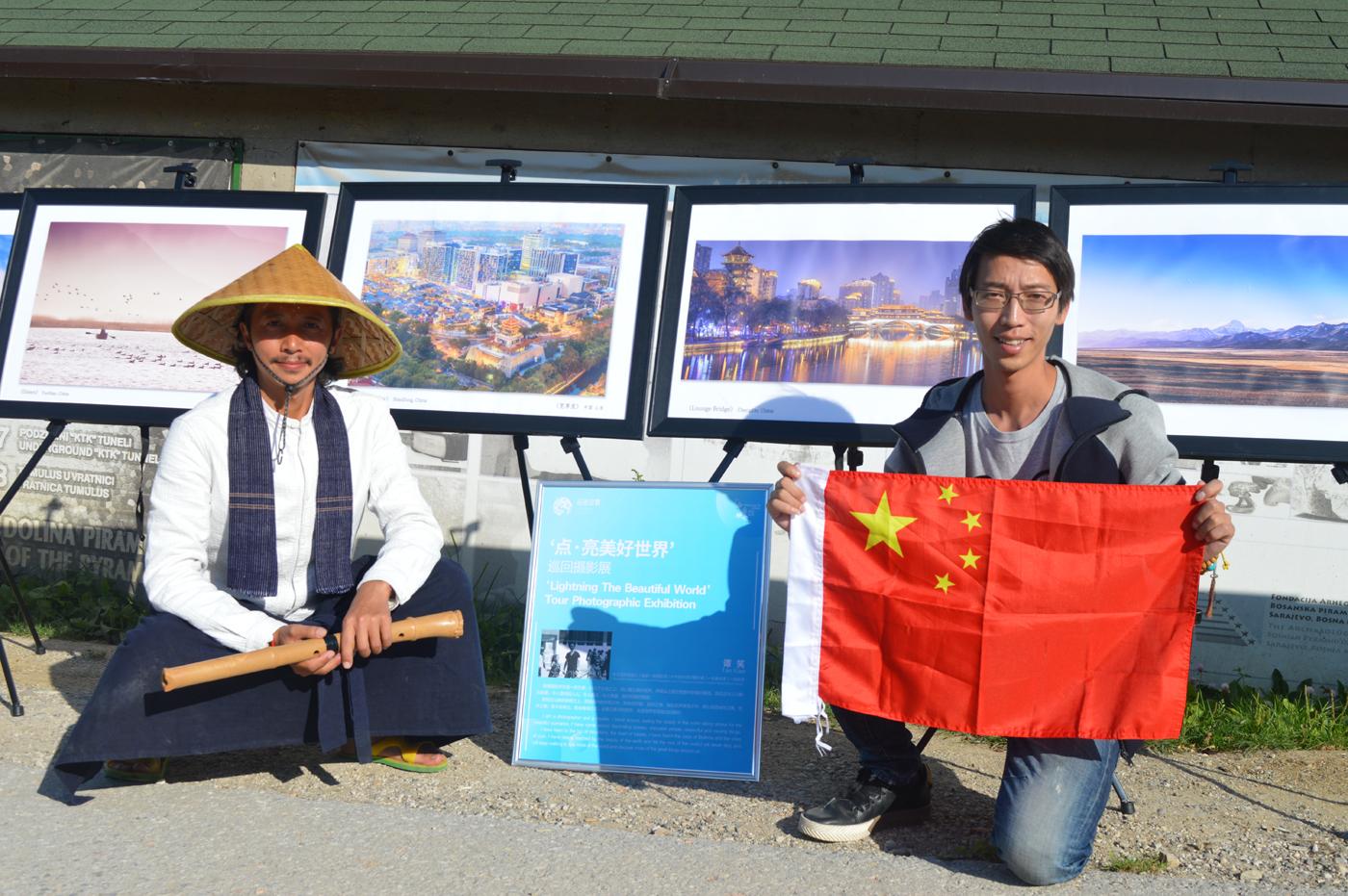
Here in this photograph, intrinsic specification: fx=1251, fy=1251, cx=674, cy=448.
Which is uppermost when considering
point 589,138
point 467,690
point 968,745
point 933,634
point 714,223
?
point 589,138

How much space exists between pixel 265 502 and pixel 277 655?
540mm

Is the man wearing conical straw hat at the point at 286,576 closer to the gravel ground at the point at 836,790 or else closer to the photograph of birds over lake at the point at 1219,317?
the gravel ground at the point at 836,790

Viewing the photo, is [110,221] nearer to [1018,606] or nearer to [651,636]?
[651,636]

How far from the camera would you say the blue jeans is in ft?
10.2

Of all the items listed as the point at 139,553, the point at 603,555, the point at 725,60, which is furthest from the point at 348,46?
the point at 603,555

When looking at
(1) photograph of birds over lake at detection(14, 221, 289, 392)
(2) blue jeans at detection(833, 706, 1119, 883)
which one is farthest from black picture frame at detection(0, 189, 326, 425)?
(2) blue jeans at detection(833, 706, 1119, 883)

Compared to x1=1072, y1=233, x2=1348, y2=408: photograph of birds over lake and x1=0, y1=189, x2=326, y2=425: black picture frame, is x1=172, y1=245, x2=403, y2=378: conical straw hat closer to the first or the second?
x1=0, y1=189, x2=326, y2=425: black picture frame

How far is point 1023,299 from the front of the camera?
3.39 m

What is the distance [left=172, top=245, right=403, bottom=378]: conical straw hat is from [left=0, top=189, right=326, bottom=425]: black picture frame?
0.71m

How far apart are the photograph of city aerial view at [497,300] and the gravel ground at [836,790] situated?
133 cm

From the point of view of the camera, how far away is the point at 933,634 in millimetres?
3443

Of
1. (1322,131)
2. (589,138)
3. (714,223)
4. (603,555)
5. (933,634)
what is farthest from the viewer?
(589,138)

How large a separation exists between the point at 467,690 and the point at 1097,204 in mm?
2621

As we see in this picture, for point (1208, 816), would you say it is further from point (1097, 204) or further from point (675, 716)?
point (1097, 204)
